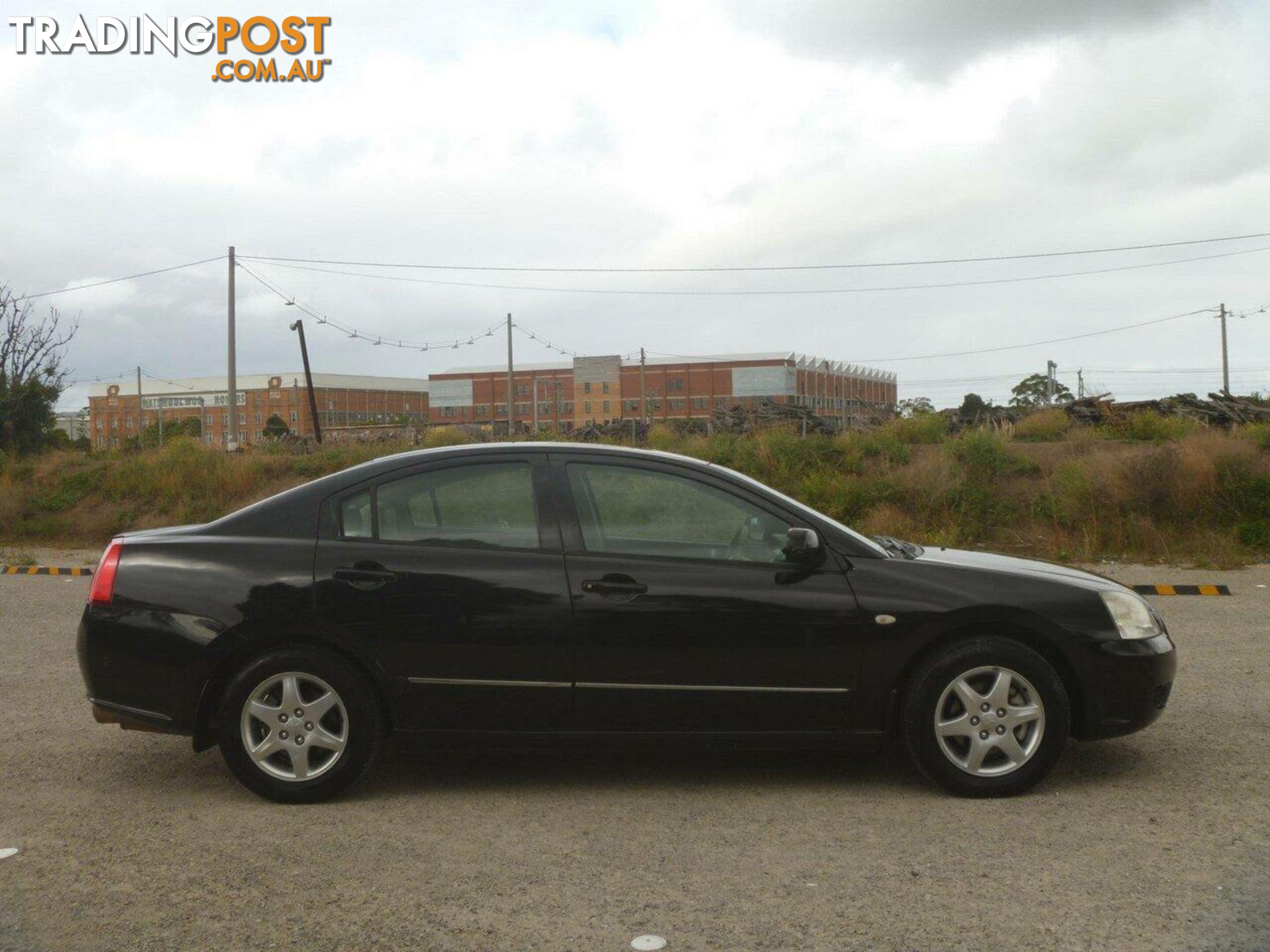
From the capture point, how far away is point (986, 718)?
17.1 ft

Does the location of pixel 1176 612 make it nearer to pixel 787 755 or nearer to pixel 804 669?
pixel 787 755

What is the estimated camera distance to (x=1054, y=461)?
20.7 metres

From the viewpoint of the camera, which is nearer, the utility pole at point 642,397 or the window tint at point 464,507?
the window tint at point 464,507

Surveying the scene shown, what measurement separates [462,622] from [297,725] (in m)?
0.84

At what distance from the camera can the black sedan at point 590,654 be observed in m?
5.22

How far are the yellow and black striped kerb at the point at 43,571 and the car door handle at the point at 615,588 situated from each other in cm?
1356

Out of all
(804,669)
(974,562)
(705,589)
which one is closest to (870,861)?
(804,669)

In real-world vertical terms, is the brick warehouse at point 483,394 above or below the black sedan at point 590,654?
above

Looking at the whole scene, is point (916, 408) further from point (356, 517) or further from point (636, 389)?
point (636, 389)

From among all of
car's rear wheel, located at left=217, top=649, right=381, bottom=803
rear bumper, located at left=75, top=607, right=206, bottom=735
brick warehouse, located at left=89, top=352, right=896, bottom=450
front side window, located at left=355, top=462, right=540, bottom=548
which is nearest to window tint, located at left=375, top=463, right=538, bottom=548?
front side window, located at left=355, top=462, right=540, bottom=548

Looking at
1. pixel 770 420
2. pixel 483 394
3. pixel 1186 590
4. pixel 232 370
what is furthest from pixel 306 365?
pixel 483 394

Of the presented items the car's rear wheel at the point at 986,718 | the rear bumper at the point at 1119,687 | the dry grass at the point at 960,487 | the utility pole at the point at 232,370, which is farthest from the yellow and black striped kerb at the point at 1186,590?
the utility pole at the point at 232,370

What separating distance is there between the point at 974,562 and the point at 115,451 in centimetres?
2749

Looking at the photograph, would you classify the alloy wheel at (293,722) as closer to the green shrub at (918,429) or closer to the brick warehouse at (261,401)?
the green shrub at (918,429)
